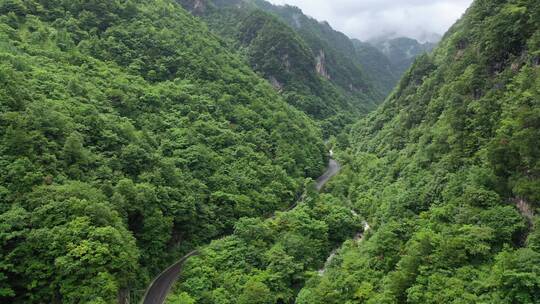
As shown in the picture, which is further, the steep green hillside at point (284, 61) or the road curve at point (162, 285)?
the steep green hillside at point (284, 61)

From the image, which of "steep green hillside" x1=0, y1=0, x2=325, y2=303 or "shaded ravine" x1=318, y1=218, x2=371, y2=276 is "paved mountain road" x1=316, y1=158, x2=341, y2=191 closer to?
"steep green hillside" x1=0, y1=0, x2=325, y2=303

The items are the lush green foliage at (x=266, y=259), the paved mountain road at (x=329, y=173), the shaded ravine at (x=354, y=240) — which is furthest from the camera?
the paved mountain road at (x=329, y=173)

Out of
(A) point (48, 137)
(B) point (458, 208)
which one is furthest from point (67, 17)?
(B) point (458, 208)

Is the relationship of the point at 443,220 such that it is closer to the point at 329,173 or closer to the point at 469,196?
the point at 469,196

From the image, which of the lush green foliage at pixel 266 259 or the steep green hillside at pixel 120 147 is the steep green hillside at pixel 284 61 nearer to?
the steep green hillside at pixel 120 147

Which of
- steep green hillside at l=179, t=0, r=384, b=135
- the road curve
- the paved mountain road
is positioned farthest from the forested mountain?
steep green hillside at l=179, t=0, r=384, b=135

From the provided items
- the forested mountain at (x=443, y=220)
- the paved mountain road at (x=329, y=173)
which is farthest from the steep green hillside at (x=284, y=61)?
the forested mountain at (x=443, y=220)

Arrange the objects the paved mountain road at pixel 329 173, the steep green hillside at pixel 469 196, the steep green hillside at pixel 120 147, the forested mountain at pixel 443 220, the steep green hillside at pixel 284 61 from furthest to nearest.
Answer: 1. the steep green hillside at pixel 284 61
2. the paved mountain road at pixel 329 173
3. the steep green hillside at pixel 120 147
4. the forested mountain at pixel 443 220
5. the steep green hillside at pixel 469 196
